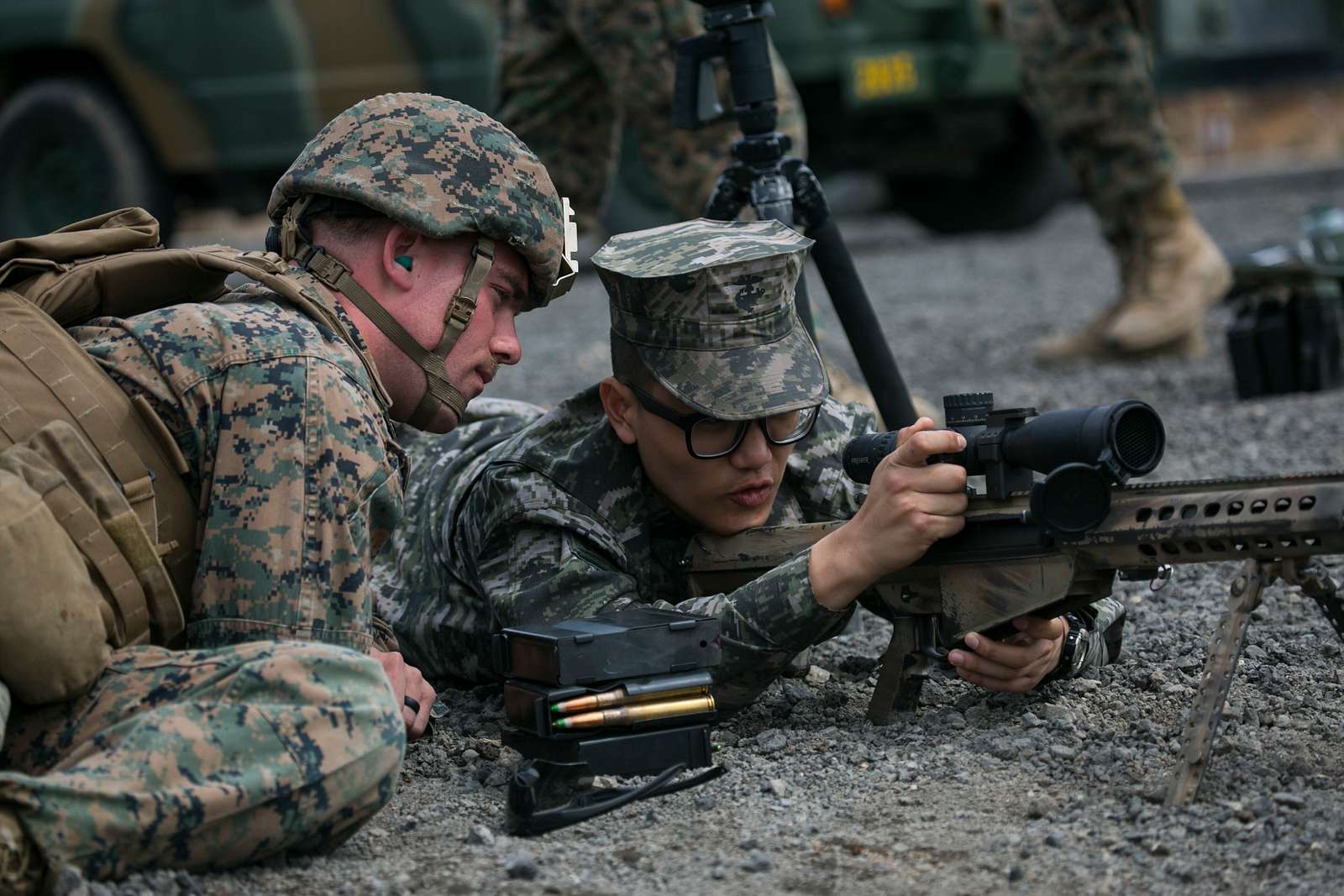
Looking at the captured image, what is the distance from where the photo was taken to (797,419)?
3475 millimetres

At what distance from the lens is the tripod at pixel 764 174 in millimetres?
4297

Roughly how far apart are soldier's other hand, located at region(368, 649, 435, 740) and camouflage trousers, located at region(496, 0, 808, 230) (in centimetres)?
225

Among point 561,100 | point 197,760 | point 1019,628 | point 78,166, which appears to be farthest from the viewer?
point 78,166

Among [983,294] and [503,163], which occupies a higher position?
[503,163]

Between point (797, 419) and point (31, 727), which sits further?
point (797, 419)

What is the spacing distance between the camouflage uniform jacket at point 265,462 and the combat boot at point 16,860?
42cm

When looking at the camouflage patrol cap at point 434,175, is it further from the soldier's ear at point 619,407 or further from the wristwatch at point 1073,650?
the wristwatch at point 1073,650

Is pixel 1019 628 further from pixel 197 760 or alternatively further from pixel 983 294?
pixel 983 294

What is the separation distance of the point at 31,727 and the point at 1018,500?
4.98ft

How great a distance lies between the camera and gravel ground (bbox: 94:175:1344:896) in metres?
2.70

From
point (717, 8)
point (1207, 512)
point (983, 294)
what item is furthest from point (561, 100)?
point (983, 294)

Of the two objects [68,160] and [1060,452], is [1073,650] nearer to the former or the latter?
[1060,452]

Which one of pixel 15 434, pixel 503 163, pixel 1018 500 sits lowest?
pixel 1018 500

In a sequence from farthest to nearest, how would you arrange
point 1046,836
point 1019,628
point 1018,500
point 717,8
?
point 717,8 → point 1019,628 → point 1018,500 → point 1046,836
